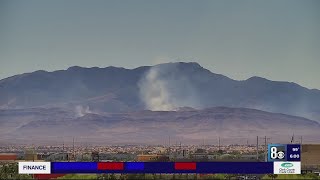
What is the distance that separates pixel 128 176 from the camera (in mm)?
110875

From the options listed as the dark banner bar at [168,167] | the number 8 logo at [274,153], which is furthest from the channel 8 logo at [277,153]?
the dark banner bar at [168,167]

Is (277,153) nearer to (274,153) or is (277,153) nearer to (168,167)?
(274,153)

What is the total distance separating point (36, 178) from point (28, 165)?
343 centimetres

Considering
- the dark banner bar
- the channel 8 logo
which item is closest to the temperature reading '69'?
the channel 8 logo

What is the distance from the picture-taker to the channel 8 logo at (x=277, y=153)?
93.6 meters

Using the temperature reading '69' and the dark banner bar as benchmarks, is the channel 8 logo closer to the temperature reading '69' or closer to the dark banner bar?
the temperature reading '69'

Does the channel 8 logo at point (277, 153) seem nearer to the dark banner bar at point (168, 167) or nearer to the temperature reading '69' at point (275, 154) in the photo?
the temperature reading '69' at point (275, 154)

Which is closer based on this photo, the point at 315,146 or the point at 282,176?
the point at 282,176

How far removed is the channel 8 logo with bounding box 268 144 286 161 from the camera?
307ft

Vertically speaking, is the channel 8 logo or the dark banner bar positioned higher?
the channel 8 logo

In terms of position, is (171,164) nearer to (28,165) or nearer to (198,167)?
(198,167)

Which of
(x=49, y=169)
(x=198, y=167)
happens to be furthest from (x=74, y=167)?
(x=198, y=167)

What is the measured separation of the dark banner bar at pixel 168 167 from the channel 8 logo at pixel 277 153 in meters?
2.64

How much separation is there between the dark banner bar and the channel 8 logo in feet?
8.65
